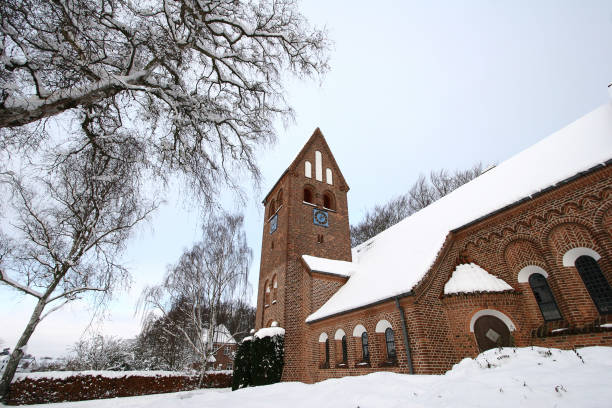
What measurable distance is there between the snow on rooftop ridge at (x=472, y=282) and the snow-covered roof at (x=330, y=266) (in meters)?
5.91

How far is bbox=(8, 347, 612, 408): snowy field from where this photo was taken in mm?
3096

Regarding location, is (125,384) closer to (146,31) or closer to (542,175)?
(146,31)

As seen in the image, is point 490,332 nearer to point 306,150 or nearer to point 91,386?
point 306,150

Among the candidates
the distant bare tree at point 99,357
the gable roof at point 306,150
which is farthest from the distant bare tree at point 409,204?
the distant bare tree at point 99,357

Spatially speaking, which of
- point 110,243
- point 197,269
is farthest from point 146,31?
point 197,269

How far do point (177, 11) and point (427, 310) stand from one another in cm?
968

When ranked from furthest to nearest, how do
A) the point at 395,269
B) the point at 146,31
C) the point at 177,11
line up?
the point at 395,269, the point at 177,11, the point at 146,31

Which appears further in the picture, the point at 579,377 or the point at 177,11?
the point at 177,11

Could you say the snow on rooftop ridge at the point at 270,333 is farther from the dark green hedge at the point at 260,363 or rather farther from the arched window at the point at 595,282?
the arched window at the point at 595,282

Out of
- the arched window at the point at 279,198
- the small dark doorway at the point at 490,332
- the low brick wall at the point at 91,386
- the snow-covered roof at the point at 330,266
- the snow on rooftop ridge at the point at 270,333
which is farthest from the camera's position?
the arched window at the point at 279,198

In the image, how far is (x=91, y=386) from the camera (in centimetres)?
1534

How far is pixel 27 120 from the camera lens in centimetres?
411

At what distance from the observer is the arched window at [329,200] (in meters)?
18.5

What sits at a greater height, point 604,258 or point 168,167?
point 168,167
